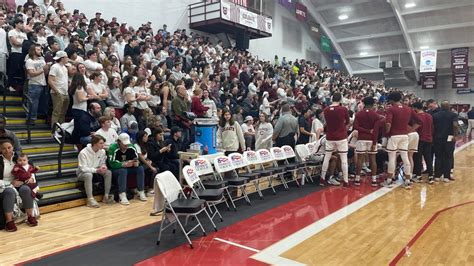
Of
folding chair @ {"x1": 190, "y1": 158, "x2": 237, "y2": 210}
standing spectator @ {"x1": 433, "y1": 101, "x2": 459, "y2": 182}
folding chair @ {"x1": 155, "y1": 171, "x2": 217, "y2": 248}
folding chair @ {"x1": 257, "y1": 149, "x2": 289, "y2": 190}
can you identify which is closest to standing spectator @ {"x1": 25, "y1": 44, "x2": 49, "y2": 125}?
folding chair @ {"x1": 190, "y1": 158, "x2": 237, "y2": 210}

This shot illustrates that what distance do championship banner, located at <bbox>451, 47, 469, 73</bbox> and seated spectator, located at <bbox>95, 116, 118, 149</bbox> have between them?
2521 centimetres

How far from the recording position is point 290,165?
7.18m

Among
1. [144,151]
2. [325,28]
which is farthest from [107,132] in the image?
[325,28]

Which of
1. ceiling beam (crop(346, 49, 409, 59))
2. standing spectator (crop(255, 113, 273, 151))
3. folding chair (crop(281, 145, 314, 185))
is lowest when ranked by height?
folding chair (crop(281, 145, 314, 185))

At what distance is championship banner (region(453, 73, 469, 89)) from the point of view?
25.1 metres

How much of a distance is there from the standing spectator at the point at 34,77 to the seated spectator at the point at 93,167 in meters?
1.35

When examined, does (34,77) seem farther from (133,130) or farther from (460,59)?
(460,59)

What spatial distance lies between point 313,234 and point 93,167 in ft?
11.1

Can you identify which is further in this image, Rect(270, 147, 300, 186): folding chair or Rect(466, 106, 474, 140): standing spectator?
Rect(466, 106, 474, 140): standing spectator

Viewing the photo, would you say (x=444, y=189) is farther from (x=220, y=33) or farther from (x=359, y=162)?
(x=220, y=33)

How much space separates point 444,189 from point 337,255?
4.40 meters

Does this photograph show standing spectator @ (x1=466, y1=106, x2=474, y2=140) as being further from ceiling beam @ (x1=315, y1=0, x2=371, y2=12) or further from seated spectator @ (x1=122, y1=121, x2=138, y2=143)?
seated spectator @ (x1=122, y1=121, x2=138, y2=143)

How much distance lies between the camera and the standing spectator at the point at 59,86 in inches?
245

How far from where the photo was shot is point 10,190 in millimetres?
4281
